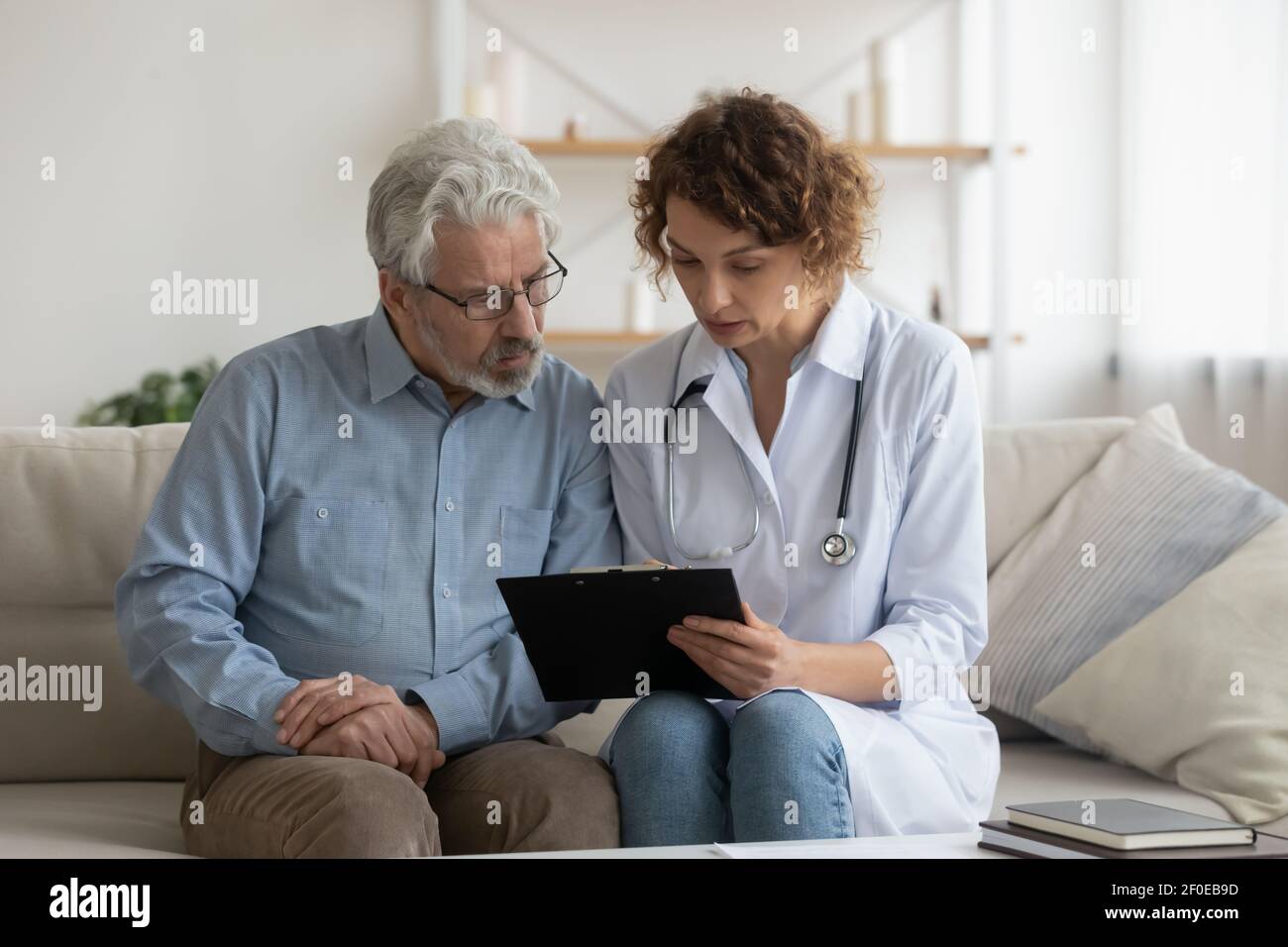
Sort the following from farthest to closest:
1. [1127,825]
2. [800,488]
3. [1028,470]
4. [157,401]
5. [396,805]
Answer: [157,401], [1028,470], [800,488], [396,805], [1127,825]

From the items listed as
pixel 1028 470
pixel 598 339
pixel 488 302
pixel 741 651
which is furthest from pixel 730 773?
pixel 598 339

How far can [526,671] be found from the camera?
5.70 ft

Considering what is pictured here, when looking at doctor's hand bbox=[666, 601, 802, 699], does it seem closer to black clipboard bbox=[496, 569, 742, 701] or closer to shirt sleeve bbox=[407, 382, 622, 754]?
black clipboard bbox=[496, 569, 742, 701]

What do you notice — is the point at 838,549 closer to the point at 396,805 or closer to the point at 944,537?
the point at 944,537

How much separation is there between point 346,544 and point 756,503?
54 cm

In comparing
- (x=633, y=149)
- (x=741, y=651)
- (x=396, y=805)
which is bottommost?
(x=396, y=805)

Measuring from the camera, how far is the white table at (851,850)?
4.10 feet

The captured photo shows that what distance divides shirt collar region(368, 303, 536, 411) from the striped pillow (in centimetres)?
87

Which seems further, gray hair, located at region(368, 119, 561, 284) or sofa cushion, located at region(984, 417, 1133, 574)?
sofa cushion, located at region(984, 417, 1133, 574)

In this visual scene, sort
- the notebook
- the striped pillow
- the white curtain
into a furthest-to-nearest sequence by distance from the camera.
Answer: the white curtain, the striped pillow, the notebook

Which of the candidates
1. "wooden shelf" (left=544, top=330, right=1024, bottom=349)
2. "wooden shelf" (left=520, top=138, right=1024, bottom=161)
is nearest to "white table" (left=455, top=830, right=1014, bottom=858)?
"wooden shelf" (left=544, top=330, right=1024, bottom=349)

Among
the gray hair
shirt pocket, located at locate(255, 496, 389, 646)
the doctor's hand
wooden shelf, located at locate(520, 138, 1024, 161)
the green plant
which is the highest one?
wooden shelf, located at locate(520, 138, 1024, 161)

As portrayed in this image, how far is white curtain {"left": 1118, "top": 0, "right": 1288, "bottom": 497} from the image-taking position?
326 centimetres
